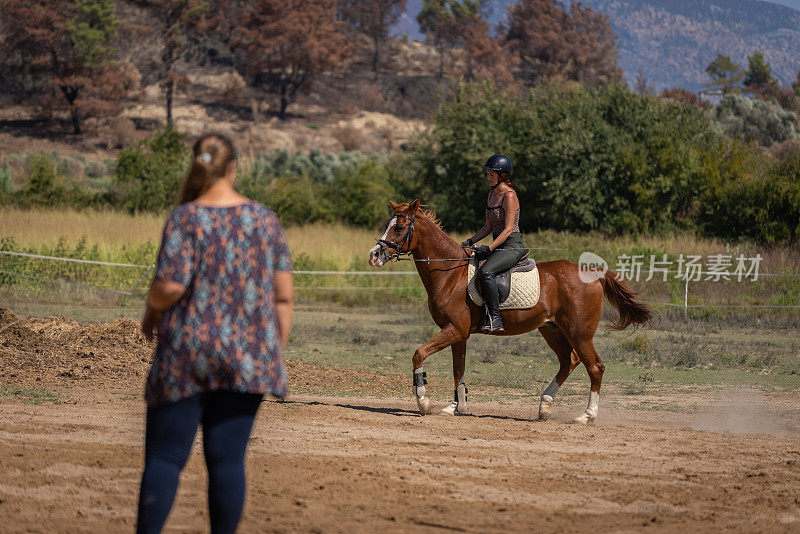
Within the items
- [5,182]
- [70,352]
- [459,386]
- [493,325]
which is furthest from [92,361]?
[5,182]

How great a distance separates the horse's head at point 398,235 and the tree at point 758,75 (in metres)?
87.3

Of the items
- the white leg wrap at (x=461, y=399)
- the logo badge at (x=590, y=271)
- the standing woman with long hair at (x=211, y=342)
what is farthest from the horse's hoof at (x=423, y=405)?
the standing woman with long hair at (x=211, y=342)

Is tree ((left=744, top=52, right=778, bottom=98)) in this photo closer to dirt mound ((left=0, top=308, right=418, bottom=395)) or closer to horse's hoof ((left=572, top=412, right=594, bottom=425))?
dirt mound ((left=0, top=308, right=418, bottom=395))

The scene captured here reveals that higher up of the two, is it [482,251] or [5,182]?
[482,251]

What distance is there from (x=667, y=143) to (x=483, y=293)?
994 inches

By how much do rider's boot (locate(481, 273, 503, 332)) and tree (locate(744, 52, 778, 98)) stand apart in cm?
8733

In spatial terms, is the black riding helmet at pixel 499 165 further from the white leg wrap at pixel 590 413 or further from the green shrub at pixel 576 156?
the green shrub at pixel 576 156

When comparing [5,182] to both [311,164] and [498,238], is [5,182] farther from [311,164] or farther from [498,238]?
[498,238]

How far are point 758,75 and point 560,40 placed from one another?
19.4 metres

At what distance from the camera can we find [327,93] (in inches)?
3543

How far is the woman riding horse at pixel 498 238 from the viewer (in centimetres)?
1037

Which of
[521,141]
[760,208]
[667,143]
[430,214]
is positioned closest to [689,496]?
[430,214]

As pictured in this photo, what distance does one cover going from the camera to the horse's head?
10594 mm

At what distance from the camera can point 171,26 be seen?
8069cm
